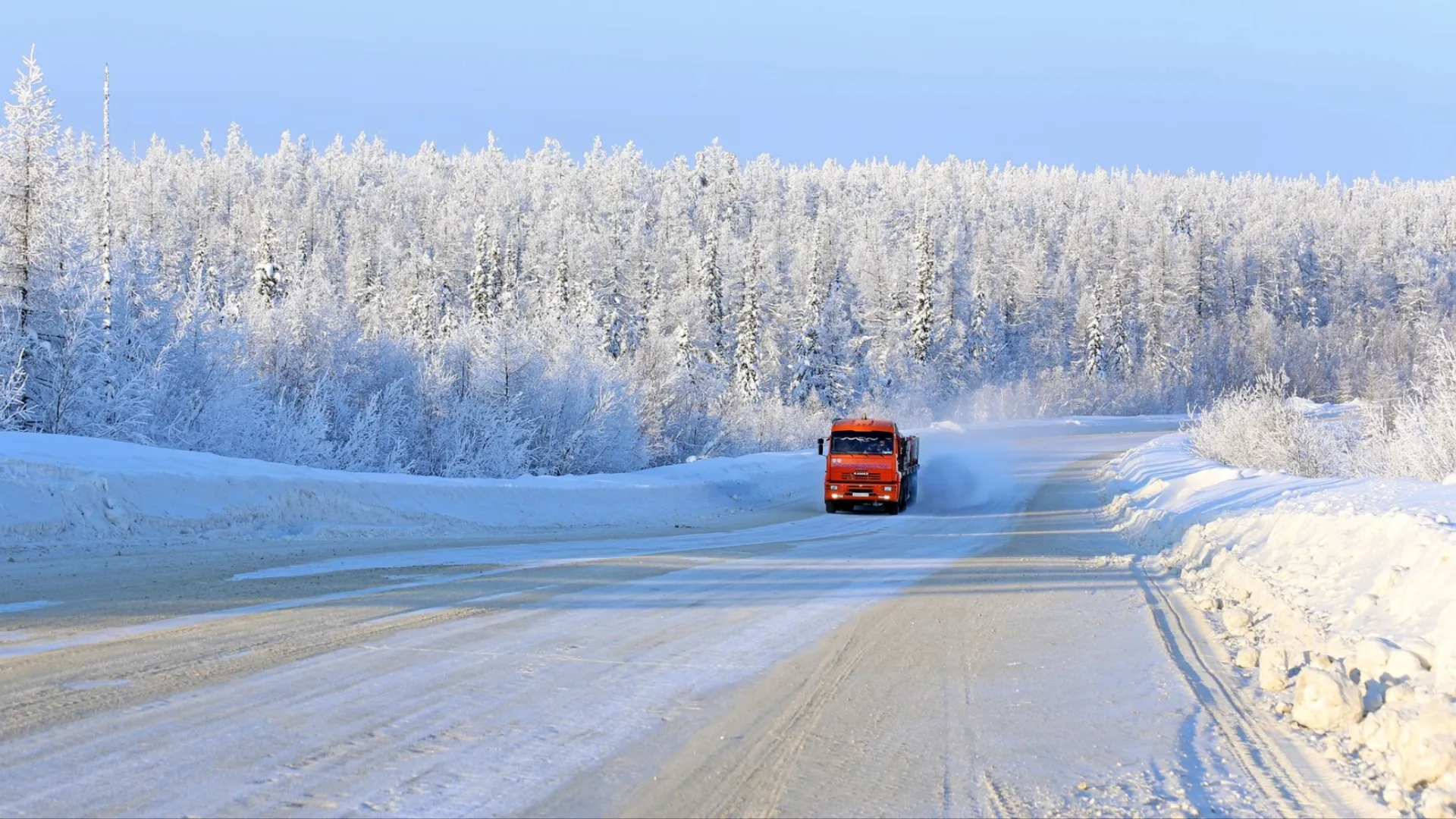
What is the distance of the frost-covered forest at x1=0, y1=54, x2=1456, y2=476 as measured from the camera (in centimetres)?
2622

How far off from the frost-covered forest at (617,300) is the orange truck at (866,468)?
11.3 meters

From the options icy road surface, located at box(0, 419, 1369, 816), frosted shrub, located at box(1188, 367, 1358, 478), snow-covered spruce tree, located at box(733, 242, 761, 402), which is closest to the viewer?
icy road surface, located at box(0, 419, 1369, 816)

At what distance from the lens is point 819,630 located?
861cm

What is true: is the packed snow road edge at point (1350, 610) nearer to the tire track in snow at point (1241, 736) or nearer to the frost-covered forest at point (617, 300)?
the tire track in snow at point (1241, 736)

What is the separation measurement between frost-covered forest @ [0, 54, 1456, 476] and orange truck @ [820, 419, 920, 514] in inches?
447

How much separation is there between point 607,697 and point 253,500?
10411 millimetres

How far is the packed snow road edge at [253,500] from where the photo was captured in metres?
12.3

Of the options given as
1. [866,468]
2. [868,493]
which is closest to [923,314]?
[866,468]

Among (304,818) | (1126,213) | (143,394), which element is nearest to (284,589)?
(304,818)

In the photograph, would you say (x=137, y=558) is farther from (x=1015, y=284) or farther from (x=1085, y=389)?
(x=1015, y=284)

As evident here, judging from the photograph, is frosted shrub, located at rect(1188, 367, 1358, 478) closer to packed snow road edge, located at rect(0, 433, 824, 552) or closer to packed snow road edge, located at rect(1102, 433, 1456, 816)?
packed snow road edge, located at rect(1102, 433, 1456, 816)

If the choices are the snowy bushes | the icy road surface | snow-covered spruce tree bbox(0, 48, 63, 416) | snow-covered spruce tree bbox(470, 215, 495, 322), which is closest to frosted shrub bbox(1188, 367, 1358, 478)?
the snowy bushes

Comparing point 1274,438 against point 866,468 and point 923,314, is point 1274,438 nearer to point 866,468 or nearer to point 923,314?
point 866,468

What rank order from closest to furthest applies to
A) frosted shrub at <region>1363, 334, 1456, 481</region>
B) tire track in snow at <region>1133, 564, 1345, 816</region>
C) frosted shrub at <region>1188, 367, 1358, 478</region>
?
1. tire track in snow at <region>1133, 564, 1345, 816</region>
2. frosted shrub at <region>1363, 334, 1456, 481</region>
3. frosted shrub at <region>1188, 367, 1358, 478</region>
